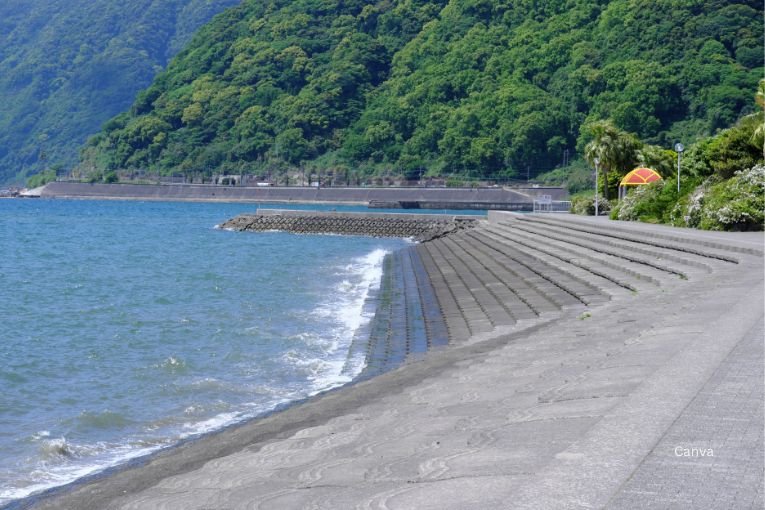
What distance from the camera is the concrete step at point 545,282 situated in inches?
895

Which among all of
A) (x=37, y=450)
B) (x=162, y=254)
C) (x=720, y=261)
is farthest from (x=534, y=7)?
(x=37, y=450)

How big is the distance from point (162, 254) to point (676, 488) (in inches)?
1919

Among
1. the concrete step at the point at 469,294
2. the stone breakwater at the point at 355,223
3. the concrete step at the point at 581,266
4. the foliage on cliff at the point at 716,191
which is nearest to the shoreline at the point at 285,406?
the concrete step at the point at 469,294

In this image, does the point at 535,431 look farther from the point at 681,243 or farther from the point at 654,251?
the point at 681,243

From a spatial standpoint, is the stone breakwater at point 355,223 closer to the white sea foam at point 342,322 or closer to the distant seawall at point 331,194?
the white sea foam at point 342,322

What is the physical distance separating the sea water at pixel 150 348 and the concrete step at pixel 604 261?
6.28 meters

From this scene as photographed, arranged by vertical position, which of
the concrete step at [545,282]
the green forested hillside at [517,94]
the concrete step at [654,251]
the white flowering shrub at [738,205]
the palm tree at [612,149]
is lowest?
the concrete step at [545,282]

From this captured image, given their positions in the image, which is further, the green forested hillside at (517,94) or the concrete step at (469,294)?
the green forested hillside at (517,94)

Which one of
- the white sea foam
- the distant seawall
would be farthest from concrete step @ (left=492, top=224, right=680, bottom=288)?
the distant seawall

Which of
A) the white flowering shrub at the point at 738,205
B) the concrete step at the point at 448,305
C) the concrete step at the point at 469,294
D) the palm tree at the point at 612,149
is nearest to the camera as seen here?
the concrete step at the point at 448,305

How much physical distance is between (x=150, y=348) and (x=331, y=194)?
435 feet

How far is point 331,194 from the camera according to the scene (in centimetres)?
15375

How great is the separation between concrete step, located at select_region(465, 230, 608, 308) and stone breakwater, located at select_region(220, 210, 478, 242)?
3497cm

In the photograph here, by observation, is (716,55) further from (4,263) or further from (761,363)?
(761,363)
